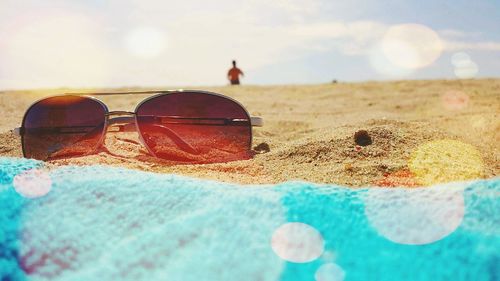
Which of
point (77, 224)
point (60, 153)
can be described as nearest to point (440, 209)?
point (77, 224)

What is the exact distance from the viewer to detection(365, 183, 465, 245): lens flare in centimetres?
77

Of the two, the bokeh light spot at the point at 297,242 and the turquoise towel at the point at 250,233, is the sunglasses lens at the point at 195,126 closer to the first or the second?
the turquoise towel at the point at 250,233

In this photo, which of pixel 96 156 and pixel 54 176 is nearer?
pixel 54 176

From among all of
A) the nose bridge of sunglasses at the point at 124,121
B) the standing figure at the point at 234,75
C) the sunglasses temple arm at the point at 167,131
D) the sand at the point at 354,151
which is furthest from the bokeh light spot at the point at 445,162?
the standing figure at the point at 234,75

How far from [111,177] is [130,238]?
27cm

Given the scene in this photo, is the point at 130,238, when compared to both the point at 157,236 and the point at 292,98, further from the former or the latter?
the point at 292,98

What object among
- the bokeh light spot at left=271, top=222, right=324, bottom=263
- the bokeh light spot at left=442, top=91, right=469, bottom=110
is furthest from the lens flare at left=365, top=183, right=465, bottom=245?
the bokeh light spot at left=442, top=91, right=469, bottom=110

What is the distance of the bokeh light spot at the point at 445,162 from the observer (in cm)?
184

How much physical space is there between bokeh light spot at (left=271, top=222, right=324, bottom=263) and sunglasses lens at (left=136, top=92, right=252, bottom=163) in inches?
67.9

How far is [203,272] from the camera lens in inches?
28.5

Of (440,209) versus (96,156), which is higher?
(440,209)

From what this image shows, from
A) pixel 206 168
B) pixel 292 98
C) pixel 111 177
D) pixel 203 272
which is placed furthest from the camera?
pixel 292 98

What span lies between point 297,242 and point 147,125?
6.60ft

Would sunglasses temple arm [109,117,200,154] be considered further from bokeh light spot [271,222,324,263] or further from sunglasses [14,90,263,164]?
bokeh light spot [271,222,324,263]
